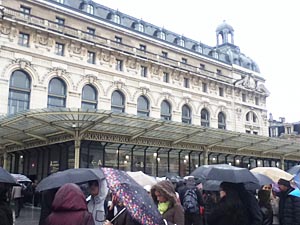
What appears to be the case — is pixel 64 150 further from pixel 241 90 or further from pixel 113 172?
pixel 241 90

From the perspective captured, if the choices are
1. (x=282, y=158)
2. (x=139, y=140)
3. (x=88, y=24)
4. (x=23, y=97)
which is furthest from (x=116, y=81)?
(x=282, y=158)

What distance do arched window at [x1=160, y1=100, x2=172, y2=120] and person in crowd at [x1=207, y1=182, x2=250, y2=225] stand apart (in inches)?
1057

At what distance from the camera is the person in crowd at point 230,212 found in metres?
4.88

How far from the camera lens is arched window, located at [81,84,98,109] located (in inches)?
1079

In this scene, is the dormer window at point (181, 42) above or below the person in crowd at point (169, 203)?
above

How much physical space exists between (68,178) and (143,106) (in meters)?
25.0

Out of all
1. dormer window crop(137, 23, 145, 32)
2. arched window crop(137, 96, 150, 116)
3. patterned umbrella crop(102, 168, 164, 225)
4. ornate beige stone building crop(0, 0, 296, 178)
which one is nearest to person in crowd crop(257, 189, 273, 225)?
patterned umbrella crop(102, 168, 164, 225)

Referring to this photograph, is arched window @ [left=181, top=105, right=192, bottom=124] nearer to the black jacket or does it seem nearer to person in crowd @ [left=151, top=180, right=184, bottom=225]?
the black jacket

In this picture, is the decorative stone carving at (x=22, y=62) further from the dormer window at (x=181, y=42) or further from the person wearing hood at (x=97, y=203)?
the person wearing hood at (x=97, y=203)

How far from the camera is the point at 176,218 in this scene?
4.92m

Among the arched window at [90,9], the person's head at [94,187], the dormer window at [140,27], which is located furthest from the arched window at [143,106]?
the person's head at [94,187]

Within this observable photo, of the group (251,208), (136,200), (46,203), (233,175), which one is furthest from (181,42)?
(136,200)

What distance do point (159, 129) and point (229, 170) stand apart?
39.8 ft

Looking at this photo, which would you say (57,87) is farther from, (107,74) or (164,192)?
(164,192)
